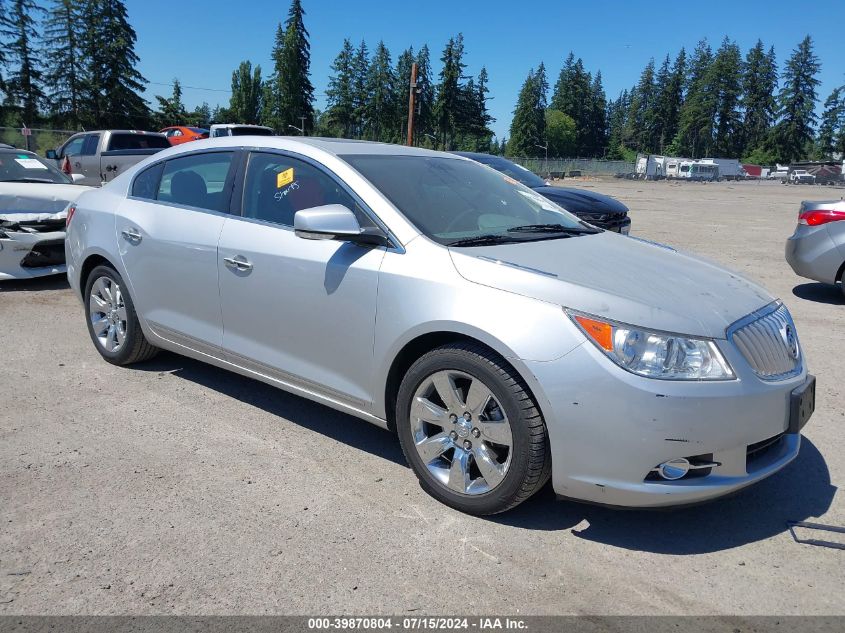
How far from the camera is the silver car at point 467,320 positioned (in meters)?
2.68

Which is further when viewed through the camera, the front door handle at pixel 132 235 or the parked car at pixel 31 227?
the parked car at pixel 31 227

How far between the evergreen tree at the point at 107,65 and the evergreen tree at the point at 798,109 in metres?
97.4

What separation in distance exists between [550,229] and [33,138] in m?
34.5

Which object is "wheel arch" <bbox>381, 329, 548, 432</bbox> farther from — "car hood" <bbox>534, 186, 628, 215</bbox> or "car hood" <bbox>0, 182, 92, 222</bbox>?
"car hood" <bbox>534, 186, 628, 215</bbox>

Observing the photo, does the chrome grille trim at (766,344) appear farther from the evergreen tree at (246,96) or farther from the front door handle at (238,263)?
the evergreen tree at (246,96)

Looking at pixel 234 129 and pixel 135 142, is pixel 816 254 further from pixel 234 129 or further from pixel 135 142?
pixel 234 129

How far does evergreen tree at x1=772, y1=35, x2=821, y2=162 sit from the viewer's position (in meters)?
110

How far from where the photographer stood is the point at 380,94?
315 ft

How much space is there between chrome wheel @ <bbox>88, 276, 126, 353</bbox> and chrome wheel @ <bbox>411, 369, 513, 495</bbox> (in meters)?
2.70

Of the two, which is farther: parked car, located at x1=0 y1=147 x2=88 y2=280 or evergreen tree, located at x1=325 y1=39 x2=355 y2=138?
evergreen tree, located at x1=325 y1=39 x2=355 y2=138

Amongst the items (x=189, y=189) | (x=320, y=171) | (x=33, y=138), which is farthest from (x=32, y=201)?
(x=33, y=138)

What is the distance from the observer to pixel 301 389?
3.73 metres

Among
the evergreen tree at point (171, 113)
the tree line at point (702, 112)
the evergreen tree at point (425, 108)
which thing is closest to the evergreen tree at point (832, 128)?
the tree line at point (702, 112)

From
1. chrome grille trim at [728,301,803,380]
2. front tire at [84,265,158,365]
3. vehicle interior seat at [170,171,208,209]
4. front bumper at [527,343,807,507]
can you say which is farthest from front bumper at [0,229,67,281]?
chrome grille trim at [728,301,803,380]
